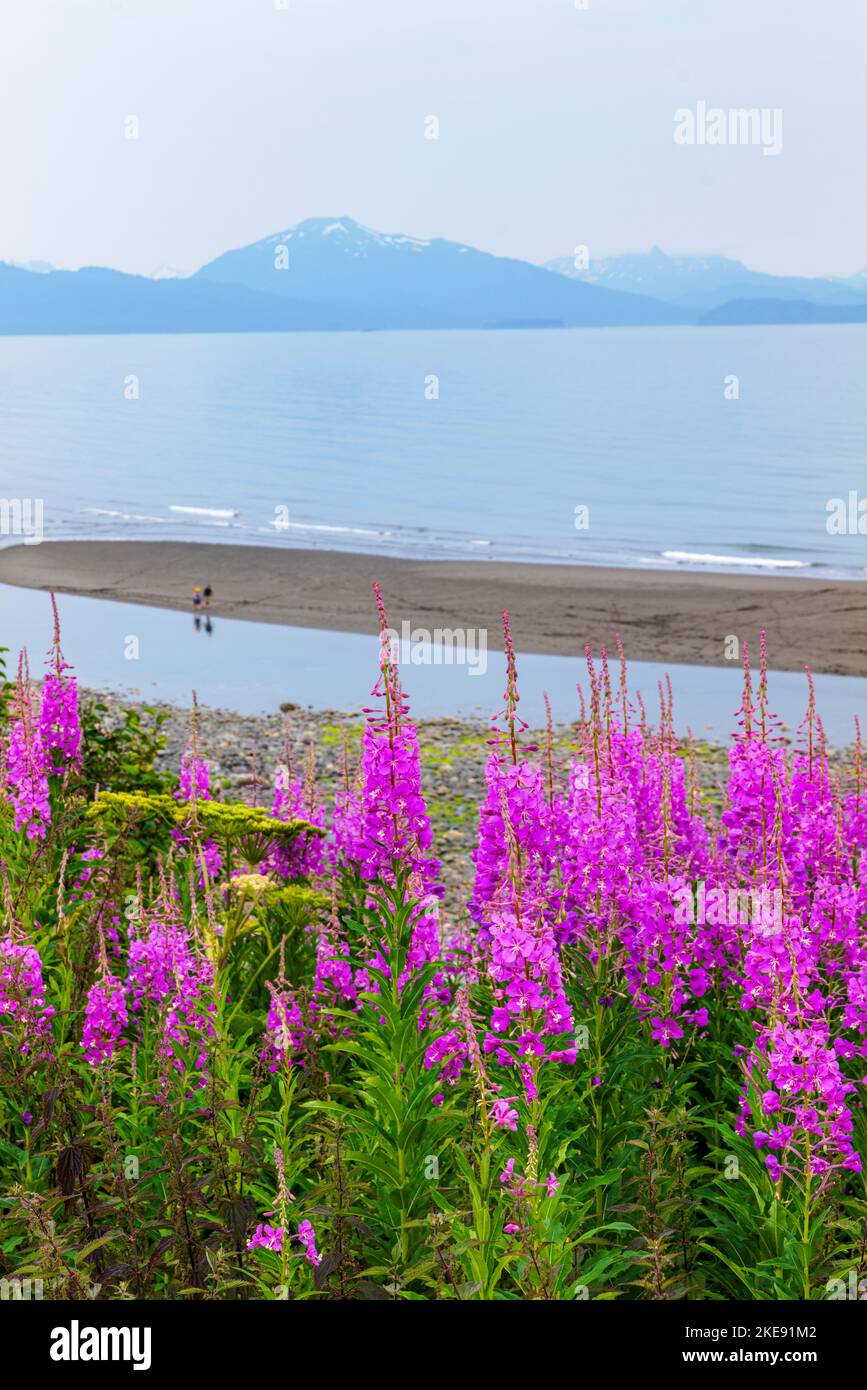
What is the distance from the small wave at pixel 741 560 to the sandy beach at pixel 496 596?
7.83 ft

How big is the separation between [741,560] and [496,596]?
33.8 ft

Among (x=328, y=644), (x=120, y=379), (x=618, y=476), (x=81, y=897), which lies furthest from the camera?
(x=120, y=379)

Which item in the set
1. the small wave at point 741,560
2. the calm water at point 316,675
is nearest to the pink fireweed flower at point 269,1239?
the calm water at point 316,675

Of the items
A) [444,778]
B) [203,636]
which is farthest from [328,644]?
[444,778]

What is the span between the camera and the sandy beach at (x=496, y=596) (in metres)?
33.3

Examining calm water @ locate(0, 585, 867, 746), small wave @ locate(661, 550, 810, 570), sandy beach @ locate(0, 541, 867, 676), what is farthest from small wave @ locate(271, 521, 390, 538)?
calm water @ locate(0, 585, 867, 746)

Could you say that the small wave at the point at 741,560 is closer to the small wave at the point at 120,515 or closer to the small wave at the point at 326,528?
the small wave at the point at 326,528

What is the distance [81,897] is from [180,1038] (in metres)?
2.82

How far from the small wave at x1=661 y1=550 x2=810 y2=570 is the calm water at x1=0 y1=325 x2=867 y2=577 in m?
0.15

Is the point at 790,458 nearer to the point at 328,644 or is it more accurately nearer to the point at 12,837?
→ the point at 328,644

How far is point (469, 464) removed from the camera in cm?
7544

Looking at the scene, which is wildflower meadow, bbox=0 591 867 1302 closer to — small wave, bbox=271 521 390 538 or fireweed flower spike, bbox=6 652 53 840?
fireweed flower spike, bbox=6 652 53 840

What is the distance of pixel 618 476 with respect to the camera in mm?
70062

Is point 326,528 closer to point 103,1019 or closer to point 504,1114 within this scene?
point 103,1019
